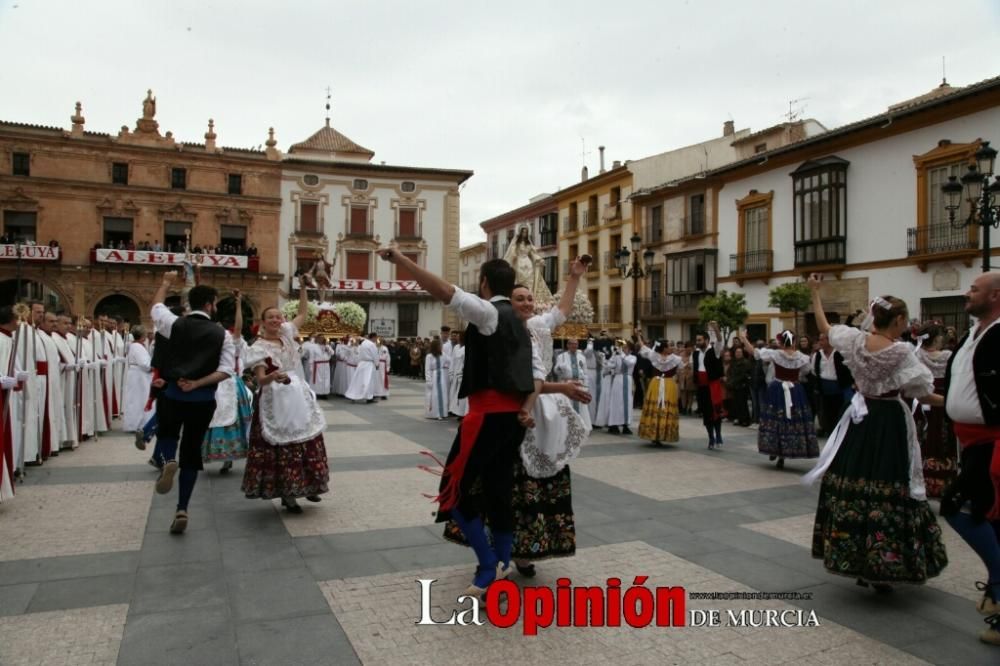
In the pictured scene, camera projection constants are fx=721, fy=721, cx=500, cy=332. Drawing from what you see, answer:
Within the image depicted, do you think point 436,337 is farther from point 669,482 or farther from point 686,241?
point 686,241

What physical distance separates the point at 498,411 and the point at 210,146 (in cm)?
4221

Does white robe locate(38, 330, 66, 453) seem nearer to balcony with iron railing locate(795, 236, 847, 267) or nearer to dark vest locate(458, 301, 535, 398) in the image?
dark vest locate(458, 301, 535, 398)

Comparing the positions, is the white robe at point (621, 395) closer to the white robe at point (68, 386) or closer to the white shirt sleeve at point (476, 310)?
the white robe at point (68, 386)

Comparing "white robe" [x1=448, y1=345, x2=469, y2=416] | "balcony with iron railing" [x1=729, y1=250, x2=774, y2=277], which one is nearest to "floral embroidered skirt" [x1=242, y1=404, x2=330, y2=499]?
"white robe" [x1=448, y1=345, x2=469, y2=416]

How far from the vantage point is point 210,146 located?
135 feet

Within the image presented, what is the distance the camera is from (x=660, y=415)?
1046 centimetres

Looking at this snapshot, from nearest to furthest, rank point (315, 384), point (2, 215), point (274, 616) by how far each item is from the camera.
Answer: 1. point (274, 616)
2. point (315, 384)
3. point (2, 215)

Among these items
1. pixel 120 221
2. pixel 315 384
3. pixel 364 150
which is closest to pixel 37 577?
pixel 315 384

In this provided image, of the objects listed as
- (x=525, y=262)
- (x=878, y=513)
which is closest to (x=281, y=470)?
(x=878, y=513)

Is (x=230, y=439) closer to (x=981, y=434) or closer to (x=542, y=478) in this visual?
(x=542, y=478)

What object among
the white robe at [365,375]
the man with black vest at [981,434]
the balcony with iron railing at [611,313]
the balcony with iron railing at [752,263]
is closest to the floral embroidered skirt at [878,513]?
the man with black vest at [981,434]

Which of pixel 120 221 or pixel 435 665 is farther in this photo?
pixel 120 221

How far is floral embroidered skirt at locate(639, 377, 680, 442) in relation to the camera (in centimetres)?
1041

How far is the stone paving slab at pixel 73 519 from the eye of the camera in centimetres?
498
